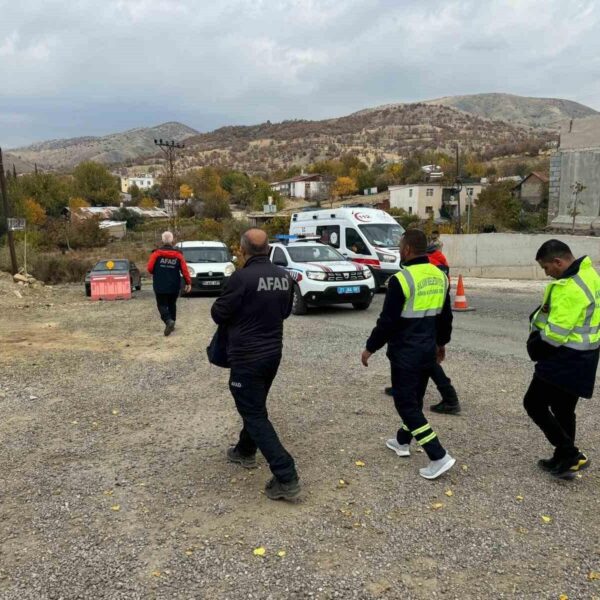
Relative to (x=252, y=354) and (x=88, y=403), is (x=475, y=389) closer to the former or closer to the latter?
(x=252, y=354)

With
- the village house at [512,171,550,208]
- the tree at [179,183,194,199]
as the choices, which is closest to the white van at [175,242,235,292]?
the village house at [512,171,550,208]

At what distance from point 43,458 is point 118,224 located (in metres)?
71.3

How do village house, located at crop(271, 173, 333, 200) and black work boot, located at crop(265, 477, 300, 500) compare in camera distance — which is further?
village house, located at crop(271, 173, 333, 200)

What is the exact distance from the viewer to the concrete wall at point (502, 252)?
19.6 metres

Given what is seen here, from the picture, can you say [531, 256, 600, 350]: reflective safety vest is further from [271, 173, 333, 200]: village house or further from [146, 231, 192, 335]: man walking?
[271, 173, 333, 200]: village house

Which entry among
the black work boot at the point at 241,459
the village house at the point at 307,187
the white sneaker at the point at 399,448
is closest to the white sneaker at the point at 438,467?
the white sneaker at the point at 399,448

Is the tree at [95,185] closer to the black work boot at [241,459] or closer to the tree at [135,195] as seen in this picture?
the tree at [135,195]

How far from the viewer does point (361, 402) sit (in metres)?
5.87

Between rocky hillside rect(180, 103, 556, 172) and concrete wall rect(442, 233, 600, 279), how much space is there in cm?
10548

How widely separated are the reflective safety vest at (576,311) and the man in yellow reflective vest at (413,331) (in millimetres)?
773

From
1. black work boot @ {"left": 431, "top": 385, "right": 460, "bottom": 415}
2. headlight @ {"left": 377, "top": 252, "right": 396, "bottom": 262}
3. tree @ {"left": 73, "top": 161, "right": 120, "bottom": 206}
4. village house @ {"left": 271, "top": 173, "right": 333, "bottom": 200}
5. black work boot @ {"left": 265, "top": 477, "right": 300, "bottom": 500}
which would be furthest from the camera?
tree @ {"left": 73, "top": 161, "right": 120, "bottom": 206}

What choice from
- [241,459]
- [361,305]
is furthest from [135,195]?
[241,459]

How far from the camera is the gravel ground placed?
291 centimetres

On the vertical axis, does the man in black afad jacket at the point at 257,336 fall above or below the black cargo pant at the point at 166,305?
above
